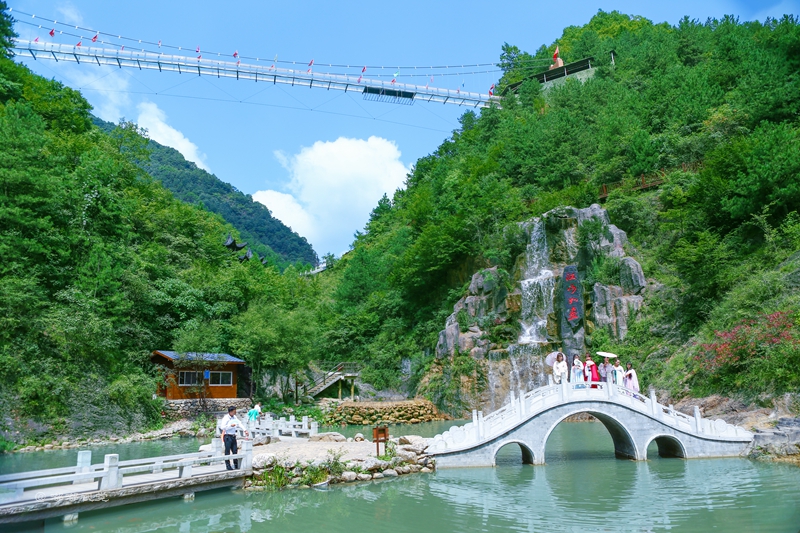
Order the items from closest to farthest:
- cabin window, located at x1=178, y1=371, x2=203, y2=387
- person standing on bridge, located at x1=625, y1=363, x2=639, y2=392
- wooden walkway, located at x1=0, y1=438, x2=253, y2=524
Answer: wooden walkway, located at x1=0, y1=438, x2=253, y2=524 → person standing on bridge, located at x1=625, y1=363, x2=639, y2=392 → cabin window, located at x1=178, y1=371, x2=203, y2=387

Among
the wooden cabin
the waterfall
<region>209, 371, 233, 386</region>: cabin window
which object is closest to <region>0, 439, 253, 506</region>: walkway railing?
the wooden cabin

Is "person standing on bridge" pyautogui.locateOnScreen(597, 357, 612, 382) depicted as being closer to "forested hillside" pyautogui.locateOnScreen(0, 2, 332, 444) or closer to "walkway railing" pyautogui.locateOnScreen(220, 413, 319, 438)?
"walkway railing" pyautogui.locateOnScreen(220, 413, 319, 438)

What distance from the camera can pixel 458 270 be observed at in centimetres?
4109

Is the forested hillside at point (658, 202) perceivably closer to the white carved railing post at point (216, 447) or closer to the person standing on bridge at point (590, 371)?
the person standing on bridge at point (590, 371)

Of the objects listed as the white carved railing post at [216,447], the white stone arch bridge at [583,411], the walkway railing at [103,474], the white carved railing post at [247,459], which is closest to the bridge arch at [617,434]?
the white stone arch bridge at [583,411]

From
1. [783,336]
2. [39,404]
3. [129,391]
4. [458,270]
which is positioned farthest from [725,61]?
[39,404]

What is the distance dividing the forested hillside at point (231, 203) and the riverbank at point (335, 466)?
3717 inches

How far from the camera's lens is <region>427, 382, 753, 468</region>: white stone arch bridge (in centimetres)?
1576

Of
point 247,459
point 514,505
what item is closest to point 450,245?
point 247,459

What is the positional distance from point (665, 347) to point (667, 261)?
282 inches

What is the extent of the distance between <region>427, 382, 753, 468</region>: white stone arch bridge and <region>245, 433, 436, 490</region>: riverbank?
0.68 m

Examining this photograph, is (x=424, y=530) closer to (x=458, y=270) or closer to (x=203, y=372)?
(x=203, y=372)

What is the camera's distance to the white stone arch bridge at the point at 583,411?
51.7 ft

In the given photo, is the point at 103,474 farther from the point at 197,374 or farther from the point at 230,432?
the point at 197,374
